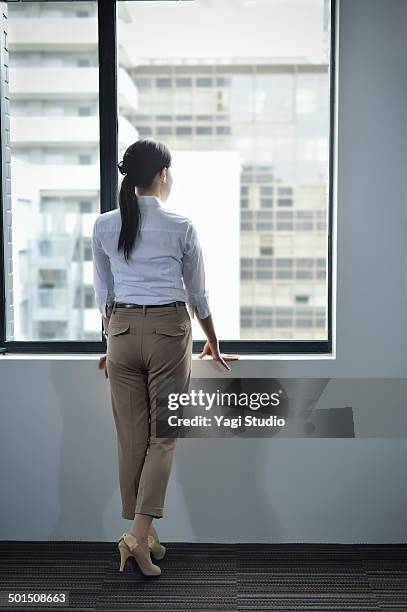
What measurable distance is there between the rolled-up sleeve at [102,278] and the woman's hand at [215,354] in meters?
0.34

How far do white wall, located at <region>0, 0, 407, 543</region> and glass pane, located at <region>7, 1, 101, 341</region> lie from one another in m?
0.28

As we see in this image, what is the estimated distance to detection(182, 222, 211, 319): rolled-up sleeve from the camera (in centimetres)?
180

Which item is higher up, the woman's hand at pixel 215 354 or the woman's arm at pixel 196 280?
the woman's arm at pixel 196 280

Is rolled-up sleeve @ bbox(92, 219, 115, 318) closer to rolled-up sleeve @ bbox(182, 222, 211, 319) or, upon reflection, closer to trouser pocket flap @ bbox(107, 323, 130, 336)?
trouser pocket flap @ bbox(107, 323, 130, 336)

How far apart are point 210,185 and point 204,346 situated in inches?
22.6

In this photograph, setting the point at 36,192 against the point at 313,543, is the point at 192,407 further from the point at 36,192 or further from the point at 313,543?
the point at 36,192

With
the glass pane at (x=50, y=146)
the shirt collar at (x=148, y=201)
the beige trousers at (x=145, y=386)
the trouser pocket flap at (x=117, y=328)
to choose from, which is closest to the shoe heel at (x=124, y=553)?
the beige trousers at (x=145, y=386)

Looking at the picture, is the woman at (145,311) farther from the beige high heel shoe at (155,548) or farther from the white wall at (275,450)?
the white wall at (275,450)

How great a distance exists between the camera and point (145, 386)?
187 centimetres

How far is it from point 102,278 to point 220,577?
953 millimetres
